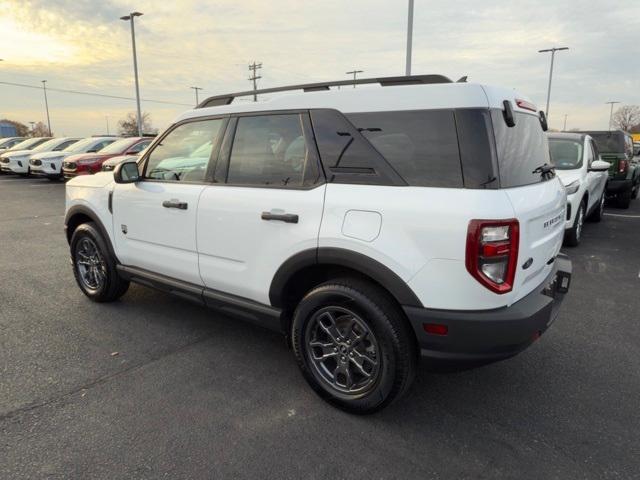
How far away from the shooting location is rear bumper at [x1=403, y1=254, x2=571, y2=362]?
229cm

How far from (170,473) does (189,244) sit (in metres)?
1.61

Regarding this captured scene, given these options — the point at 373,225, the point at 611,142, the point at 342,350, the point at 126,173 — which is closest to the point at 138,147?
the point at 126,173

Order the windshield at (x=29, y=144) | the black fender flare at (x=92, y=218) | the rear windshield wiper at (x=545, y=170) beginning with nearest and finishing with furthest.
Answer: the rear windshield wiper at (x=545, y=170)
the black fender flare at (x=92, y=218)
the windshield at (x=29, y=144)

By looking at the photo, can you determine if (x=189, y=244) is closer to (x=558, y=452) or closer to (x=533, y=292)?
(x=533, y=292)

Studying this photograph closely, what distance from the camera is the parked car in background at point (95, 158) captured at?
1388 centimetres

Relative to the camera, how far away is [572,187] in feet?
21.0

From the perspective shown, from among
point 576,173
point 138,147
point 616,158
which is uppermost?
point 138,147

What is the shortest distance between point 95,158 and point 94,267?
36.3 ft

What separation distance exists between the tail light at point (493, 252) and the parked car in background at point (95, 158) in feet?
44.8

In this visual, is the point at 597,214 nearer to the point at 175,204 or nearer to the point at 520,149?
the point at 520,149

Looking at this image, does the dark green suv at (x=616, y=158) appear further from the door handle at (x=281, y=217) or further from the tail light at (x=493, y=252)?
the door handle at (x=281, y=217)

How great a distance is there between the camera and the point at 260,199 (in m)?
2.93

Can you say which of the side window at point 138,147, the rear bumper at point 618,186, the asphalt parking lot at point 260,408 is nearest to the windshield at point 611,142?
the rear bumper at point 618,186

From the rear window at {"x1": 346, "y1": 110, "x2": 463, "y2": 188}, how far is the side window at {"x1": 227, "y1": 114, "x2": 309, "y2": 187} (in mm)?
480
